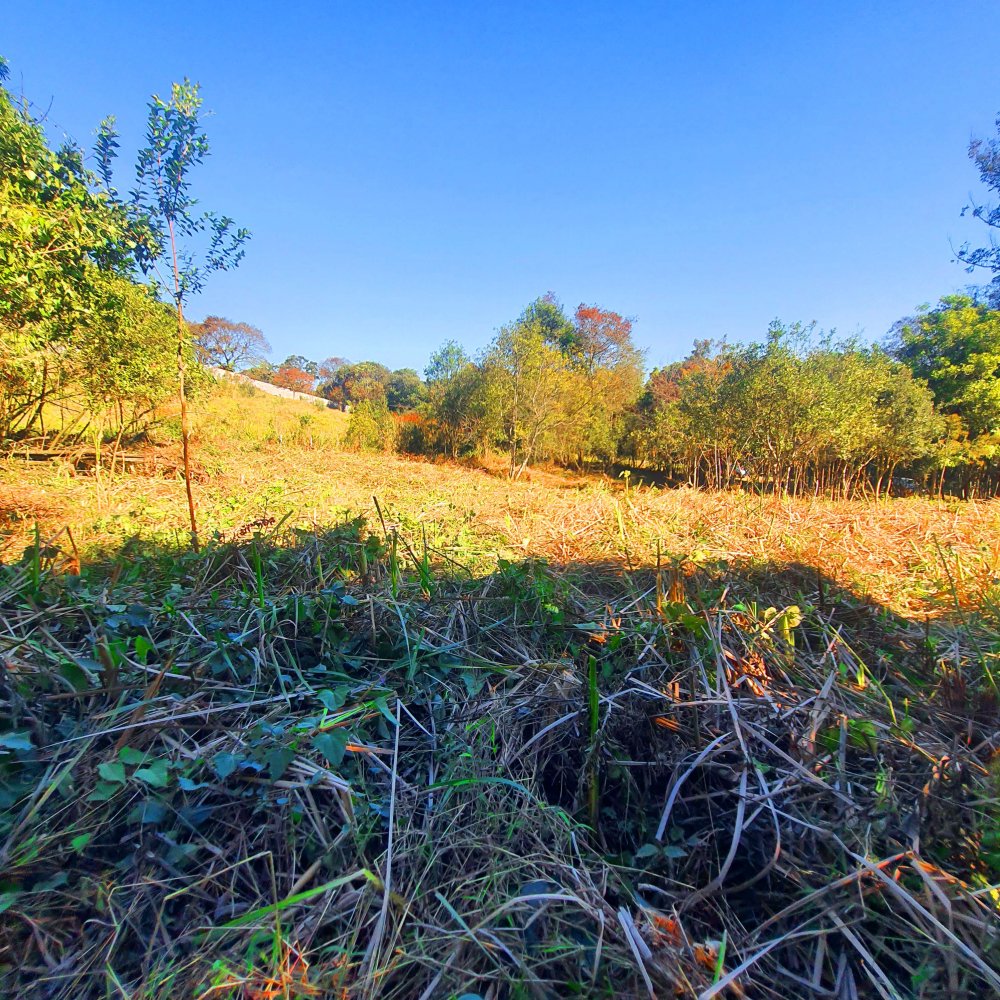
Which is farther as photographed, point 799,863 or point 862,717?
point 862,717

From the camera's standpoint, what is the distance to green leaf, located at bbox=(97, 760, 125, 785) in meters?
1.14

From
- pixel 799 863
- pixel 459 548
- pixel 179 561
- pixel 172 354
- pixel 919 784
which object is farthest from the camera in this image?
pixel 172 354

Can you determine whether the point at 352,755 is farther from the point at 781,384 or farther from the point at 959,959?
the point at 781,384

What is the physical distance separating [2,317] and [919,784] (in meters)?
7.15

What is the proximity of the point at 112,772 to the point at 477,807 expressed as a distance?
0.99 metres

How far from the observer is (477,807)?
133 centimetres

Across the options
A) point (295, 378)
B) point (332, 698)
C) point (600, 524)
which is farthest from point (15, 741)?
point (295, 378)

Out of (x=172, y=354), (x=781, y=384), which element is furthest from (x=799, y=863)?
(x=781, y=384)

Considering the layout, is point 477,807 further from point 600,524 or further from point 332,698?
point 600,524

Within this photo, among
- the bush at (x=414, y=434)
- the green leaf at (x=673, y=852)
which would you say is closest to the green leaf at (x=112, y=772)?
the green leaf at (x=673, y=852)

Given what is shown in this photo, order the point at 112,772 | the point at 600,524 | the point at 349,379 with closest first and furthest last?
the point at 112,772 → the point at 600,524 → the point at 349,379

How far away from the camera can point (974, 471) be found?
41.3 feet

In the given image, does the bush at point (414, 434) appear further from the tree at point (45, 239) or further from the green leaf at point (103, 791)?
the green leaf at point (103, 791)

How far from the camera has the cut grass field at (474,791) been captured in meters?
0.99
